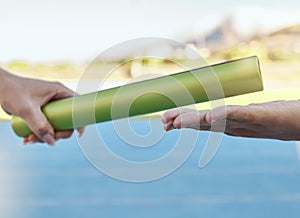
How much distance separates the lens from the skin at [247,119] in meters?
0.72

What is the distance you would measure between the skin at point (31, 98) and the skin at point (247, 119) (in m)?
0.18

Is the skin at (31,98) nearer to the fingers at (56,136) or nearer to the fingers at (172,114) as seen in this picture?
the fingers at (56,136)

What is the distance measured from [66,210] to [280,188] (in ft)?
5.97

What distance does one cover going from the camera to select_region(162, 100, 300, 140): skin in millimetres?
722

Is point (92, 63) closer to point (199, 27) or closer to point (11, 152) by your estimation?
point (11, 152)

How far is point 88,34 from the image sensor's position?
486 inches

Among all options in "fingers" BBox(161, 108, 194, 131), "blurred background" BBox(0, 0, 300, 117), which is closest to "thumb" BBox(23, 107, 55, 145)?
"fingers" BBox(161, 108, 194, 131)

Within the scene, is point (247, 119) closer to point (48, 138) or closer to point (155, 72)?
point (155, 72)

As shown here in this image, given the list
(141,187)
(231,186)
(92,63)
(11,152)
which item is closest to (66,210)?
(141,187)

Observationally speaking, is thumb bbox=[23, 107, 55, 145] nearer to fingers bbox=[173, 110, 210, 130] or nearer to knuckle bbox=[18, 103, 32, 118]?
knuckle bbox=[18, 103, 32, 118]

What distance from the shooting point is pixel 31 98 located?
33.8 inches

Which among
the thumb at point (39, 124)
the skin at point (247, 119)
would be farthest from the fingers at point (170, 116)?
the thumb at point (39, 124)

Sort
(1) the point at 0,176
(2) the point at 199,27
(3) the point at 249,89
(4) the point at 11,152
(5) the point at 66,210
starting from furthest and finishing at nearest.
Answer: (2) the point at 199,27 → (4) the point at 11,152 → (1) the point at 0,176 → (5) the point at 66,210 → (3) the point at 249,89

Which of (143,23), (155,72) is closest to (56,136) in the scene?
(155,72)
